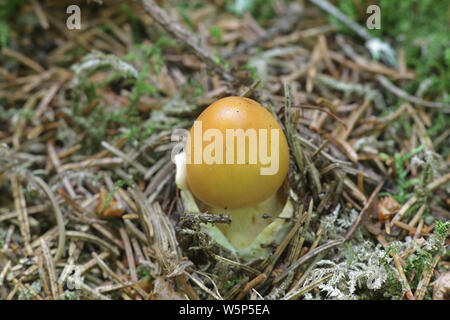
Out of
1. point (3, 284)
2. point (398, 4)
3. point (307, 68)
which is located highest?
point (398, 4)

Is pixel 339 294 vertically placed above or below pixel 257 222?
below

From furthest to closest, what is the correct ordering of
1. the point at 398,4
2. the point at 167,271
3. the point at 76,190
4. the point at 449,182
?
1. the point at 398,4
2. the point at 76,190
3. the point at 449,182
4. the point at 167,271

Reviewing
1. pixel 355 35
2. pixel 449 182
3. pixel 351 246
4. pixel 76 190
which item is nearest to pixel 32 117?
pixel 76 190

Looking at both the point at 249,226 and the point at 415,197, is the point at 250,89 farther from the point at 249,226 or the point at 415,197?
the point at 415,197

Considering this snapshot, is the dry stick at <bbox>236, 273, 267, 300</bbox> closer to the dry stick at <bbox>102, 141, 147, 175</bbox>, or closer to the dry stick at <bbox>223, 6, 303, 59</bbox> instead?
the dry stick at <bbox>102, 141, 147, 175</bbox>

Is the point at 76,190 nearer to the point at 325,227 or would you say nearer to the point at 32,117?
the point at 32,117

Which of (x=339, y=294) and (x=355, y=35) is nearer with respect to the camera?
(x=339, y=294)

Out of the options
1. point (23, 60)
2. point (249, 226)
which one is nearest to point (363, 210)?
point (249, 226)

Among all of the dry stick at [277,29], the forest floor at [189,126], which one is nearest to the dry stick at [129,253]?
the forest floor at [189,126]
